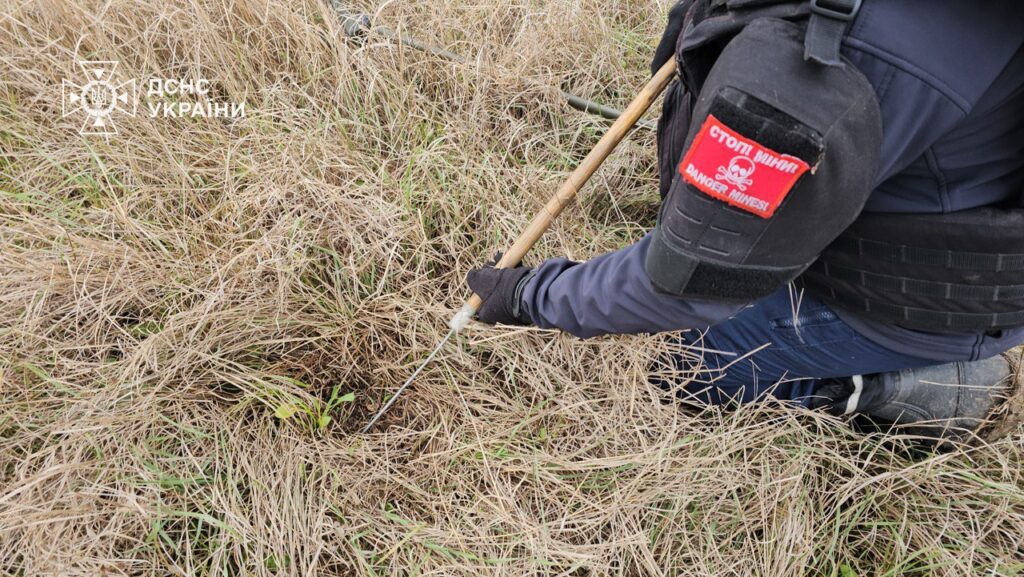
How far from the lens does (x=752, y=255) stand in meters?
1.33

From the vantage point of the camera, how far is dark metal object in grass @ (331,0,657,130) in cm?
264

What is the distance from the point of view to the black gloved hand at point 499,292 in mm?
1894

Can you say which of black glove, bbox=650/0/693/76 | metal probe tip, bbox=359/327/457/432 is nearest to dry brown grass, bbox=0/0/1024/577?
metal probe tip, bbox=359/327/457/432

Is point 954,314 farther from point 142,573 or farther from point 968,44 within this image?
point 142,573

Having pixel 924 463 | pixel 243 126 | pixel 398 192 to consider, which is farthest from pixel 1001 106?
pixel 243 126

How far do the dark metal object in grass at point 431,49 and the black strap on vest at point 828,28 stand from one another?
1491 mm

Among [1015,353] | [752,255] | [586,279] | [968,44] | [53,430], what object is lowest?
[53,430]

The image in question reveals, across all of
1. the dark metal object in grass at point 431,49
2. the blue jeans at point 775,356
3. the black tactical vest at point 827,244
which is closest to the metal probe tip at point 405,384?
the blue jeans at point 775,356

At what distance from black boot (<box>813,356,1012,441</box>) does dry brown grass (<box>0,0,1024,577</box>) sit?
9cm

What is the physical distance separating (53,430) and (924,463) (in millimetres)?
2371

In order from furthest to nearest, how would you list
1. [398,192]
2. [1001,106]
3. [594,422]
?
[398,192] → [594,422] → [1001,106]
